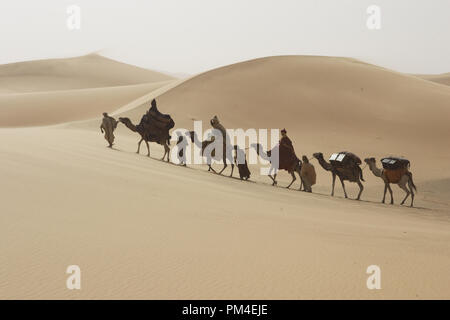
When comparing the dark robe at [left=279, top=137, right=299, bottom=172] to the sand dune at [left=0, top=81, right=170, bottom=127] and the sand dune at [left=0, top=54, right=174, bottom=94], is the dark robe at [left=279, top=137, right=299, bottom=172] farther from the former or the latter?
the sand dune at [left=0, top=54, right=174, bottom=94]

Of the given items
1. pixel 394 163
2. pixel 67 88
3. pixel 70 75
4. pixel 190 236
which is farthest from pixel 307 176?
pixel 70 75

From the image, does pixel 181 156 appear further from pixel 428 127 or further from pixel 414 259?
pixel 428 127

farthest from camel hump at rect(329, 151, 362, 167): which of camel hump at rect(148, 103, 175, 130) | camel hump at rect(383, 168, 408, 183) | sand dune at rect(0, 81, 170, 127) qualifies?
sand dune at rect(0, 81, 170, 127)

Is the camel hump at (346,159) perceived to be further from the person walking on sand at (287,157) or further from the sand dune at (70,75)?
the sand dune at (70,75)

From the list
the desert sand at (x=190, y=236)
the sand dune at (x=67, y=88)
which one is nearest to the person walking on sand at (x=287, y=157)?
the desert sand at (x=190, y=236)

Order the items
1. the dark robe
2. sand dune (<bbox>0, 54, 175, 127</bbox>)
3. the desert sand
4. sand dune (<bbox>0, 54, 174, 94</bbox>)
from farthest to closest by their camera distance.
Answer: sand dune (<bbox>0, 54, 174, 94</bbox>) → sand dune (<bbox>0, 54, 175, 127</bbox>) → the dark robe → the desert sand

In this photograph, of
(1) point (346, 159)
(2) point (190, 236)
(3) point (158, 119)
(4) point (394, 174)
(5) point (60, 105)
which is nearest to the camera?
(2) point (190, 236)

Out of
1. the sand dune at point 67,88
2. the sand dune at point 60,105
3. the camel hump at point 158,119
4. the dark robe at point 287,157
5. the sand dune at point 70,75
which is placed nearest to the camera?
the dark robe at point 287,157

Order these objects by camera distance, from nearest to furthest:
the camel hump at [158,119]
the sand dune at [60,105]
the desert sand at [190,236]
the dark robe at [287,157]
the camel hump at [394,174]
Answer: the desert sand at [190,236], the camel hump at [394,174], the dark robe at [287,157], the camel hump at [158,119], the sand dune at [60,105]

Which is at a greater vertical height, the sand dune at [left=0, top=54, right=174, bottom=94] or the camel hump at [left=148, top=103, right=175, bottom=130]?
the sand dune at [left=0, top=54, right=174, bottom=94]

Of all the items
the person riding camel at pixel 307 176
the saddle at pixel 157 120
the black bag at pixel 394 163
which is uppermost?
the saddle at pixel 157 120

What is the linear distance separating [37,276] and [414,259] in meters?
3.66

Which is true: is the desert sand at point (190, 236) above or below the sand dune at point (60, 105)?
below

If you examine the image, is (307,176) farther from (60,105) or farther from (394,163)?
(60,105)
